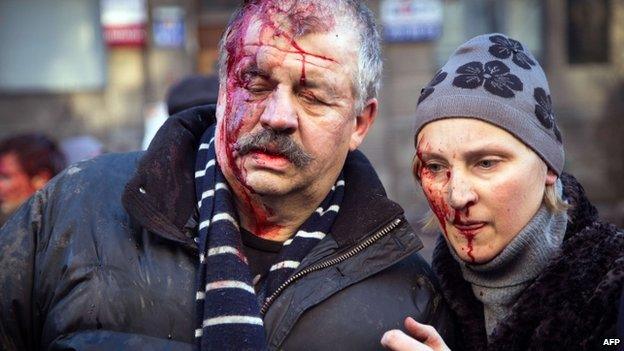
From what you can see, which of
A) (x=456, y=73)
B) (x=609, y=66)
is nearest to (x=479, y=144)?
(x=456, y=73)

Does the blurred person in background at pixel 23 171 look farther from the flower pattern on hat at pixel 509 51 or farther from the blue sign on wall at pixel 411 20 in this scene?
the blue sign on wall at pixel 411 20

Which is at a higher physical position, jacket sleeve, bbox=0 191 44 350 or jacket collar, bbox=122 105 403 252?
jacket collar, bbox=122 105 403 252

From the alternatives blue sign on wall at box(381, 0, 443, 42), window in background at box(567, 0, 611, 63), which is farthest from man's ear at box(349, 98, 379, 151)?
window in background at box(567, 0, 611, 63)

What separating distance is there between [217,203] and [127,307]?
0.41 meters

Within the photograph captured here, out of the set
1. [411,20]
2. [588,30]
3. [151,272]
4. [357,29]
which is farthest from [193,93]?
[588,30]

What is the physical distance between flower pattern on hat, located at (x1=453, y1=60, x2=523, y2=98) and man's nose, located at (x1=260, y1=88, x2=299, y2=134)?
0.52 metres

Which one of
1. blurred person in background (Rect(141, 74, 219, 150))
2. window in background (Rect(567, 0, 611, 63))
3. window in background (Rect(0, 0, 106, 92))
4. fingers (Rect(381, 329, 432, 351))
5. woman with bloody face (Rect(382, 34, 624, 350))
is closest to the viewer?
fingers (Rect(381, 329, 432, 351))

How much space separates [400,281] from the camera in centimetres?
292

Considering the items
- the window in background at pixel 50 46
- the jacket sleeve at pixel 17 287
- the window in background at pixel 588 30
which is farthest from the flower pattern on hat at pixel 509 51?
the window in background at pixel 588 30

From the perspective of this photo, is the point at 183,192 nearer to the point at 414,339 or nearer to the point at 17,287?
the point at 17,287

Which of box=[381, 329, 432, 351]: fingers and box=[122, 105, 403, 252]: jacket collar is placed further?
box=[122, 105, 403, 252]: jacket collar

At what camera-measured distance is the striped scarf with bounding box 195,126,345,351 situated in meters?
2.61

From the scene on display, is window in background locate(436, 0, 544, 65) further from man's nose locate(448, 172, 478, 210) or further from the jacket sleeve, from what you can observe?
the jacket sleeve

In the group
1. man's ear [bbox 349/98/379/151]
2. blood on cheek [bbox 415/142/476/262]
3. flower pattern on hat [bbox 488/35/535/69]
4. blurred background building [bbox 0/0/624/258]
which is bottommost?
blurred background building [bbox 0/0/624/258]
